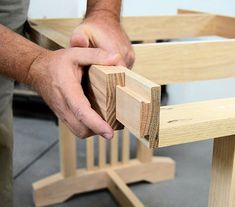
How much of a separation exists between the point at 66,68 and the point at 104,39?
0.46ft

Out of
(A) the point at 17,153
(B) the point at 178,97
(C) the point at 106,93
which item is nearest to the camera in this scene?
(C) the point at 106,93

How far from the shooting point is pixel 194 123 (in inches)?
16.1

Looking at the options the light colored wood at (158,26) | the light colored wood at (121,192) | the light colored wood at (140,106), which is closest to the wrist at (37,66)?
the light colored wood at (140,106)

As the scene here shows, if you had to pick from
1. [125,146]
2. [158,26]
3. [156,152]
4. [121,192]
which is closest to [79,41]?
[158,26]

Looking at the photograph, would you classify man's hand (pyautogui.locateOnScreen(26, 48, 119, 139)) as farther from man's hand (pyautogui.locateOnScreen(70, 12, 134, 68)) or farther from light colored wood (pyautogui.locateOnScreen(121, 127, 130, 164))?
light colored wood (pyautogui.locateOnScreen(121, 127, 130, 164))

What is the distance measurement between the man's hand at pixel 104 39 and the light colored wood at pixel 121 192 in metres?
0.76

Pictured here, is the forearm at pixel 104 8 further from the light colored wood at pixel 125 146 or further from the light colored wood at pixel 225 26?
the light colored wood at pixel 125 146

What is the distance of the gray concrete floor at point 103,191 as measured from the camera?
138 cm

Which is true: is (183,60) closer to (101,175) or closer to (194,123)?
(194,123)

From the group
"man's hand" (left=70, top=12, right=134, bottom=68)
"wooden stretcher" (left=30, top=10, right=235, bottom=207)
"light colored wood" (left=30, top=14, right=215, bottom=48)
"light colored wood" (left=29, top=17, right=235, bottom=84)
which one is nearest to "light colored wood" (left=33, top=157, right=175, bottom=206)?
"wooden stretcher" (left=30, top=10, right=235, bottom=207)

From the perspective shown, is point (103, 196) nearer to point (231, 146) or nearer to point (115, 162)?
point (115, 162)

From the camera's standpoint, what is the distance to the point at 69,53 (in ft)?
1.52

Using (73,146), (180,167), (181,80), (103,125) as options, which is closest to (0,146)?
(73,146)

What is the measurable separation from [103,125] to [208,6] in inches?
60.1
